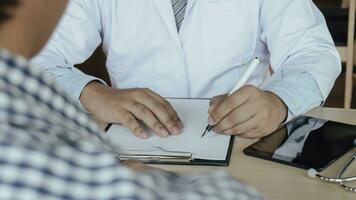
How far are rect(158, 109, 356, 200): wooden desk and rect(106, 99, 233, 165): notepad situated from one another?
2 cm

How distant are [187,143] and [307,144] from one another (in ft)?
0.70

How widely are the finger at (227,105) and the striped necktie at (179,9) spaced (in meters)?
0.39

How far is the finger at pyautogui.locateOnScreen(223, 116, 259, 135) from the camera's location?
1055 millimetres

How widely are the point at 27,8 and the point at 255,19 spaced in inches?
41.8

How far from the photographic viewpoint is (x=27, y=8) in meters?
0.40

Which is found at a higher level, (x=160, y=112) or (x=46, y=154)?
(x=46, y=154)

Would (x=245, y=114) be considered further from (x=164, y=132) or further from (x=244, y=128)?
(x=164, y=132)


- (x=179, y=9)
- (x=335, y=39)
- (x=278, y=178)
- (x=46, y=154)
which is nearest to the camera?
(x=46, y=154)

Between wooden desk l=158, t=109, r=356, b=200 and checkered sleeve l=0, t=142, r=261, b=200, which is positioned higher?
checkered sleeve l=0, t=142, r=261, b=200

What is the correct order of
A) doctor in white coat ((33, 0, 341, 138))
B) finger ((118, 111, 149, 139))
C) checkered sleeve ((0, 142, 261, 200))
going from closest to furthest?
checkered sleeve ((0, 142, 261, 200)) → finger ((118, 111, 149, 139)) → doctor in white coat ((33, 0, 341, 138))

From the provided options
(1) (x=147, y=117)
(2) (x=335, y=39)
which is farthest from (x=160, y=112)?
(2) (x=335, y=39)

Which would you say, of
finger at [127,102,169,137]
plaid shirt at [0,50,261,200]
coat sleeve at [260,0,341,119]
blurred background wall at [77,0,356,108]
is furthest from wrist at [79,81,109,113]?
blurred background wall at [77,0,356,108]

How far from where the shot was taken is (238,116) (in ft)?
3.46

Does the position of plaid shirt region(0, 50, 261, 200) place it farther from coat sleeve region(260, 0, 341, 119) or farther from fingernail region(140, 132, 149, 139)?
coat sleeve region(260, 0, 341, 119)
